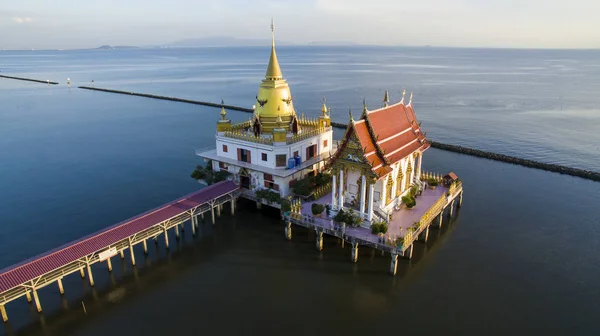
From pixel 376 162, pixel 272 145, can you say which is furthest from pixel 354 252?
pixel 272 145

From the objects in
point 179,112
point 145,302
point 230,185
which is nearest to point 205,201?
point 230,185

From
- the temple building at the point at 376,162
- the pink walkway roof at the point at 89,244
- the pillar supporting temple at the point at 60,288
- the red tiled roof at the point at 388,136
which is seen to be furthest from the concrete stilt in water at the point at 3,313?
the red tiled roof at the point at 388,136

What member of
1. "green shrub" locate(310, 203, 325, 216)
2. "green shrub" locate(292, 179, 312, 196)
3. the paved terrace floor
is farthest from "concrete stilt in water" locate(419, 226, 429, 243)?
"green shrub" locate(292, 179, 312, 196)

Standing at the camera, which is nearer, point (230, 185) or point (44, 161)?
point (230, 185)

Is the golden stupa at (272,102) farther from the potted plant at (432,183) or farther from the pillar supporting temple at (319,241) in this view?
the potted plant at (432,183)

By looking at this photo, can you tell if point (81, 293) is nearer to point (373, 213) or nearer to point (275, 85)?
point (373, 213)

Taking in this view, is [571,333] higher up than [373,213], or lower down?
lower down

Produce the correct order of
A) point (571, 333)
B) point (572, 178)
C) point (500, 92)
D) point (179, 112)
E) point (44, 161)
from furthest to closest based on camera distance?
point (500, 92) → point (179, 112) → point (44, 161) → point (572, 178) → point (571, 333)
